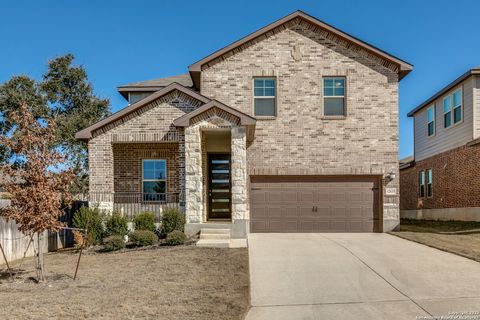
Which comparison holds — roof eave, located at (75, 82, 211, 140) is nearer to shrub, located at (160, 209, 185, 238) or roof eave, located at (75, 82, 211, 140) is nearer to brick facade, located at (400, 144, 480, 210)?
shrub, located at (160, 209, 185, 238)

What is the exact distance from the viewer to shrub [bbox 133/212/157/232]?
13.3 meters

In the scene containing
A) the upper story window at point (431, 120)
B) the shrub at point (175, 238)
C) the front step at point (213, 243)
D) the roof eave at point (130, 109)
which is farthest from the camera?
the upper story window at point (431, 120)

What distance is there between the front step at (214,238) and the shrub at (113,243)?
223 cm

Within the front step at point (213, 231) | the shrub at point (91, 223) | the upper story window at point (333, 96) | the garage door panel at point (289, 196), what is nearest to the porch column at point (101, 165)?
the shrub at point (91, 223)

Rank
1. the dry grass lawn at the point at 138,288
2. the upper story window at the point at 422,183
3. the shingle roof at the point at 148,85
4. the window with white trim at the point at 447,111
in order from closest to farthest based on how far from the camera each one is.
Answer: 1. the dry grass lawn at the point at 138,288
2. the shingle roof at the point at 148,85
3. the window with white trim at the point at 447,111
4. the upper story window at the point at 422,183

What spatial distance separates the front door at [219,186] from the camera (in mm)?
16281

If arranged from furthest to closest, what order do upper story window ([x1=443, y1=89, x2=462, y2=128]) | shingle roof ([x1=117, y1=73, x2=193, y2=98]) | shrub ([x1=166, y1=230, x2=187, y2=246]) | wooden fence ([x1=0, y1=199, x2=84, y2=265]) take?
upper story window ([x1=443, y1=89, x2=462, y2=128]) → shingle roof ([x1=117, y1=73, x2=193, y2=98]) → shrub ([x1=166, y1=230, x2=187, y2=246]) → wooden fence ([x1=0, y1=199, x2=84, y2=265])

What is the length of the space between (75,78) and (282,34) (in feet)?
60.6

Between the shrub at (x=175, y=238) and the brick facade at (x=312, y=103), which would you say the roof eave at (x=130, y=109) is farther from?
the shrub at (x=175, y=238)

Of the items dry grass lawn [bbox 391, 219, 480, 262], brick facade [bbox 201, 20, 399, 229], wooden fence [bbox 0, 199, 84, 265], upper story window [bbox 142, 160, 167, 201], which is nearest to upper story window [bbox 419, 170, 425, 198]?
dry grass lawn [bbox 391, 219, 480, 262]

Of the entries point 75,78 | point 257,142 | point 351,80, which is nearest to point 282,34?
point 351,80

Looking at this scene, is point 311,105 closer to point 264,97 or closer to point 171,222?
point 264,97

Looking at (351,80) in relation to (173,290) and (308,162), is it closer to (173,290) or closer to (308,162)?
(308,162)

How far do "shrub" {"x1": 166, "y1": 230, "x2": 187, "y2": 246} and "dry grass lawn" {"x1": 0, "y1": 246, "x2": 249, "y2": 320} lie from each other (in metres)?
1.05
